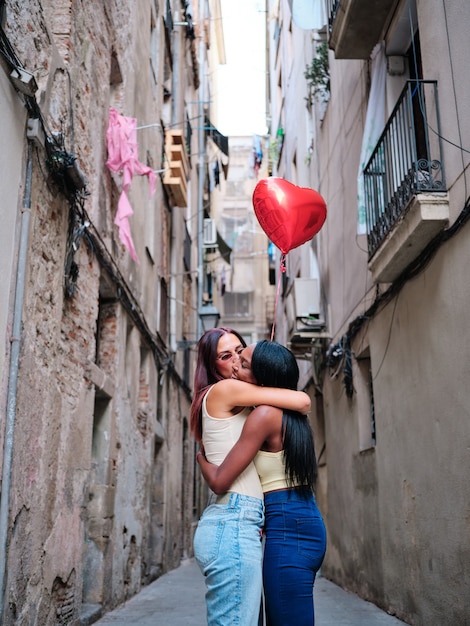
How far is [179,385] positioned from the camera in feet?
53.6

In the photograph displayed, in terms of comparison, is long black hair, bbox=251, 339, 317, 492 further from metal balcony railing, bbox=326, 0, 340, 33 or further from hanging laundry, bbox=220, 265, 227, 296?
hanging laundry, bbox=220, 265, 227, 296

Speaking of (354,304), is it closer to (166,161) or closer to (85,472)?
(85,472)

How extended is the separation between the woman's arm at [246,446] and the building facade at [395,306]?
9.40ft

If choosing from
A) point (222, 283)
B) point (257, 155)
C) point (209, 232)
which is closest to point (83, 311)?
point (209, 232)

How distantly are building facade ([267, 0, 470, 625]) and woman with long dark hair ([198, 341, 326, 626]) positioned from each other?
108 inches

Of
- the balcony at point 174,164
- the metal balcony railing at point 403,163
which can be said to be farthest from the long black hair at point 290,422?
the balcony at point 174,164

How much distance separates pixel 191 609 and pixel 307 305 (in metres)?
5.50

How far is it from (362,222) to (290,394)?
17.7 ft

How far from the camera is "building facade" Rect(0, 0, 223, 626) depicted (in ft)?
17.1

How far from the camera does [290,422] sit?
3123 millimetres

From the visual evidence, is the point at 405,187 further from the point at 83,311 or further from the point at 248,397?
the point at 248,397

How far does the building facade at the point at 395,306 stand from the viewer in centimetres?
581

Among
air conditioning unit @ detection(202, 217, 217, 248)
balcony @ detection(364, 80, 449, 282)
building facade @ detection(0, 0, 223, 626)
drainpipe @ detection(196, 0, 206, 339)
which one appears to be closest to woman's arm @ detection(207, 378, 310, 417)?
building facade @ detection(0, 0, 223, 626)

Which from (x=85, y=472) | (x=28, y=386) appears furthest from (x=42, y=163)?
(x=85, y=472)
